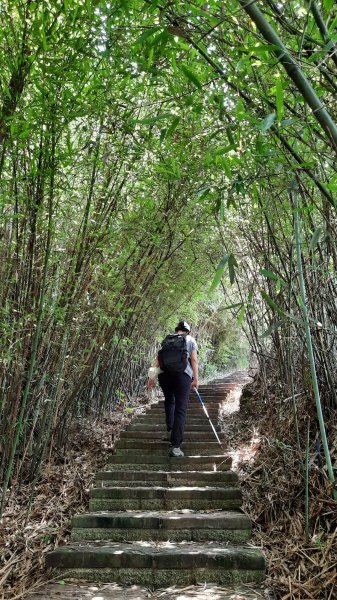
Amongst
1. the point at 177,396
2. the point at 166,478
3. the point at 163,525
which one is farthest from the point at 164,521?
the point at 177,396

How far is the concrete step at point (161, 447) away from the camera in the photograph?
4176 millimetres

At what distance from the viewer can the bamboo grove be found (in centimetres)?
187

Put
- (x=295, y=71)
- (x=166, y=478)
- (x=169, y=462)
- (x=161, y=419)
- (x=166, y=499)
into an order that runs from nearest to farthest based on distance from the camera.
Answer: (x=295, y=71)
(x=166, y=499)
(x=166, y=478)
(x=169, y=462)
(x=161, y=419)

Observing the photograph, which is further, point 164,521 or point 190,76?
point 164,521

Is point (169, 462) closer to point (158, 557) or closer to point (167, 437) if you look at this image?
point (167, 437)

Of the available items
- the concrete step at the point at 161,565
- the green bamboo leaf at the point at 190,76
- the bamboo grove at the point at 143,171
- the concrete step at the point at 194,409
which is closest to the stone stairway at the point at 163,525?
the concrete step at the point at 161,565

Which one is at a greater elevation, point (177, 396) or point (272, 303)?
point (272, 303)

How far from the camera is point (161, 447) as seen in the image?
13.9 ft

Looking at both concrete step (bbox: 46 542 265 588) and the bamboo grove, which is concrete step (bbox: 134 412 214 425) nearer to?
the bamboo grove

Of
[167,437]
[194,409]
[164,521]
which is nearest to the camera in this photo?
[164,521]

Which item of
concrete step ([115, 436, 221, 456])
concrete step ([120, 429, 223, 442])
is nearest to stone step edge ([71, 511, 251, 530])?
concrete step ([115, 436, 221, 456])

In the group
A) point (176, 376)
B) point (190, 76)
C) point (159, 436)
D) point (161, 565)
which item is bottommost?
point (161, 565)

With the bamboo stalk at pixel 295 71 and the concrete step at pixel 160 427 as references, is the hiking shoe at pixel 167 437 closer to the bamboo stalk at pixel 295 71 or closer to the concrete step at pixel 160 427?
the concrete step at pixel 160 427

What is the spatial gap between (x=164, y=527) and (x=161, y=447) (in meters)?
1.27
